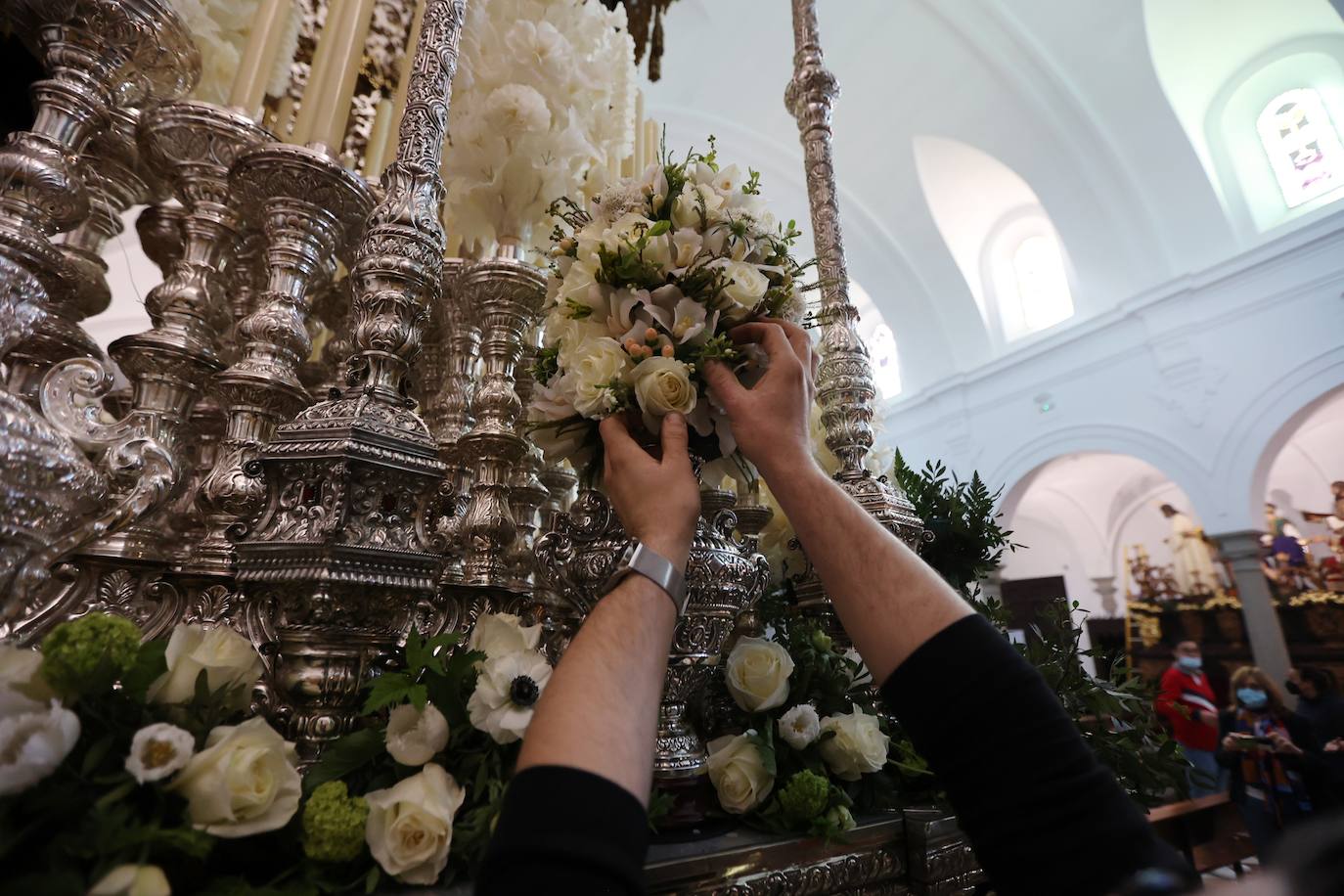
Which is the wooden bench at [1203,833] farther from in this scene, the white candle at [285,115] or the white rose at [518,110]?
the white candle at [285,115]

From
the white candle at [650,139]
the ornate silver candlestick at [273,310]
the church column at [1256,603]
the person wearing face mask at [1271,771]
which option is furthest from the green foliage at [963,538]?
the church column at [1256,603]

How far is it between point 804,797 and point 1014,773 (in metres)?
0.30

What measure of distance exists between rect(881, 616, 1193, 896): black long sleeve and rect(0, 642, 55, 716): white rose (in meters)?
0.80

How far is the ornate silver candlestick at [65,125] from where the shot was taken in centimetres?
96

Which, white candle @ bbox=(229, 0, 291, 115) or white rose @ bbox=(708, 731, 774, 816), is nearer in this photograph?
white rose @ bbox=(708, 731, 774, 816)

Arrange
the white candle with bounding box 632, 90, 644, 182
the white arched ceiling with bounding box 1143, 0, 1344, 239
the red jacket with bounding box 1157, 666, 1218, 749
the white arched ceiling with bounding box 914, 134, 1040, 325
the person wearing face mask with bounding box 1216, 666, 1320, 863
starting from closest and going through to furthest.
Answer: the white candle with bounding box 632, 90, 644, 182 → the person wearing face mask with bounding box 1216, 666, 1320, 863 → the red jacket with bounding box 1157, 666, 1218, 749 → the white arched ceiling with bounding box 1143, 0, 1344, 239 → the white arched ceiling with bounding box 914, 134, 1040, 325

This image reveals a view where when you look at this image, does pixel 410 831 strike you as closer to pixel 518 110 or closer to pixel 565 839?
pixel 565 839

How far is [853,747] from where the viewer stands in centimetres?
90

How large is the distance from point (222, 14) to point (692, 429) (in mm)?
1650

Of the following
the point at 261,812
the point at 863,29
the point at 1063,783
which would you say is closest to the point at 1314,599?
the point at 863,29

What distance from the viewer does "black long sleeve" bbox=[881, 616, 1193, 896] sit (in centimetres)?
54

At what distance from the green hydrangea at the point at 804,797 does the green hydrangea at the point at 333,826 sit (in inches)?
20.3

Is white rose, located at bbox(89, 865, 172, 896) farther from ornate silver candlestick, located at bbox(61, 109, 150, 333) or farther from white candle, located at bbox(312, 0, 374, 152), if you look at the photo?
ornate silver candlestick, located at bbox(61, 109, 150, 333)

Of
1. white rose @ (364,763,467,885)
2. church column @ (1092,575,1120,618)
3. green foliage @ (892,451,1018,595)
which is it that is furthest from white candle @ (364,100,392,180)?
church column @ (1092,575,1120,618)
